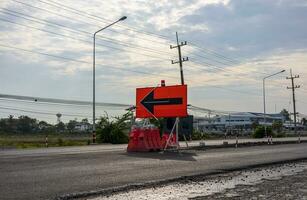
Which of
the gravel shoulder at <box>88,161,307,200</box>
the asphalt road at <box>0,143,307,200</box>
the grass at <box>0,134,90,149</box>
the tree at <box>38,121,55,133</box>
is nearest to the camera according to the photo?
the gravel shoulder at <box>88,161,307,200</box>

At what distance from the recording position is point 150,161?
58.0 ft

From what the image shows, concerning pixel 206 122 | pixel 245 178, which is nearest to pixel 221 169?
pixel 245 178


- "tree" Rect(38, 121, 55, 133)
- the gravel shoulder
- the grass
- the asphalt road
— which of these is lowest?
the gravel shoulder

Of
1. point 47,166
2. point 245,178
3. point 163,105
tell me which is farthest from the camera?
point 163,105

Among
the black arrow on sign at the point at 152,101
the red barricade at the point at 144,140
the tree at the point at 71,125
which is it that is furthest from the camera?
the tree at the point at 71,125

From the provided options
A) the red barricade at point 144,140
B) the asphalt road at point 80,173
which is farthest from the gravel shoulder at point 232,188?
the red barricade at point 144,140

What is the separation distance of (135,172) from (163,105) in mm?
10427

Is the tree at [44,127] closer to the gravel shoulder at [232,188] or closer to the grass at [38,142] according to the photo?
the grass at [38,142]

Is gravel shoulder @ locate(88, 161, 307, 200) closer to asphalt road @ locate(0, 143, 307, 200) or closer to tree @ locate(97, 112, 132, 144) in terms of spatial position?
asphalt road @ locate(0, 143, 307, 200)

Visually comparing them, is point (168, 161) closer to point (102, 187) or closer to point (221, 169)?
point (221, 169)

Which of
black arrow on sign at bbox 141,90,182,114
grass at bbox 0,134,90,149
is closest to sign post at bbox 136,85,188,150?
black arrow on sign at bbox 141,90,182,114

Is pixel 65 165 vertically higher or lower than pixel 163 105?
lower

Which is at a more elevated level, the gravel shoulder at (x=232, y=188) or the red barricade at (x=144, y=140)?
the red barricade at (x=144, y=140)

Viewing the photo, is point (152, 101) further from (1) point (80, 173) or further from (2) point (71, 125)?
(2) point (71, 125)
